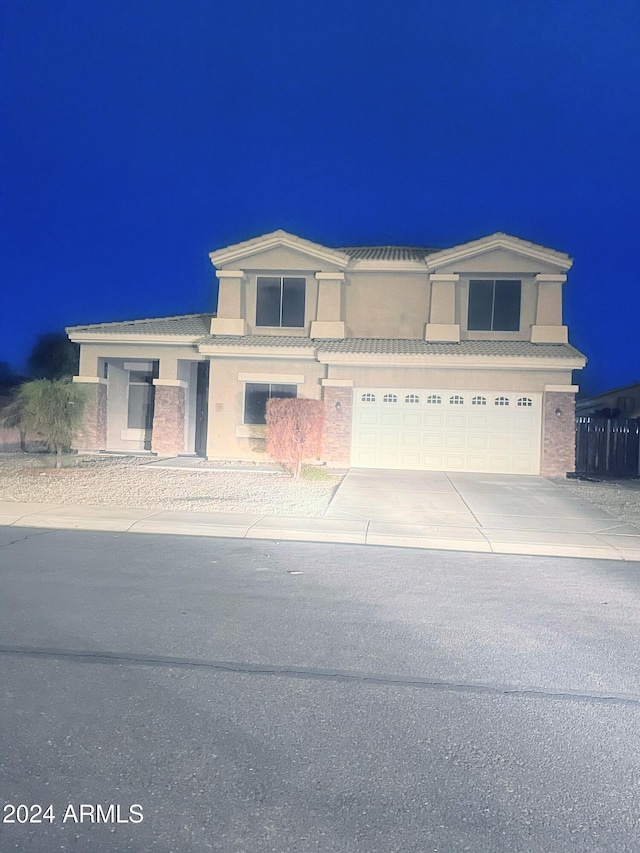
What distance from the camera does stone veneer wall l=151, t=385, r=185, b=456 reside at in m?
21.9

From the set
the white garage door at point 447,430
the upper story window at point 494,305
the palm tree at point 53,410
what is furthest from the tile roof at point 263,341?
the upper story window at point 494,305

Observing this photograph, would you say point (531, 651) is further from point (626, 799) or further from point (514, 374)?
point (514, 374)

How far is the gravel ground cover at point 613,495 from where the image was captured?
12718 mm

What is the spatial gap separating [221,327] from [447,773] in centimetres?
1921

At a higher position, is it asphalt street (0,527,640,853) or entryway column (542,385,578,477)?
entryway column (542,385,578,477)

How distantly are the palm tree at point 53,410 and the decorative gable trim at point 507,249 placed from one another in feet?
37.2

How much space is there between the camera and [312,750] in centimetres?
378

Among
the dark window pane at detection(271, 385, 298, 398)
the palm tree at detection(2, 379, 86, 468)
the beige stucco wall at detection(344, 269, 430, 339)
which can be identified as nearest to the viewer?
the palm tree at detection(2, 379, 86, 468)

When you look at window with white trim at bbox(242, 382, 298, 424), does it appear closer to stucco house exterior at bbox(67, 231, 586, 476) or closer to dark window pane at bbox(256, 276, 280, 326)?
stucco house exterior at bbox(67, 231, 586, 476)

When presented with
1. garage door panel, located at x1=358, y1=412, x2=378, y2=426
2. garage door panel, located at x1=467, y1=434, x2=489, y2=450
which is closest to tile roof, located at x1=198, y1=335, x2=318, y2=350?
garage door panel, located at x1=358, y1=412, x2=378, y2=426

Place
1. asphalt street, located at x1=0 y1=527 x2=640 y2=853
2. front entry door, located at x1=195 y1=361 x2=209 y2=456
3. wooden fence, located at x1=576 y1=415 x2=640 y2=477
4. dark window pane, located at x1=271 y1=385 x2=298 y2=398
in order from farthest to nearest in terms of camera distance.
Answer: front entry door, located at x1=195 y1=361 x2=209 y2=456 < dark window pane, located at x1=271 y1=385 x2=298 y2=398 < wooden fence, located at x1=576 y1=415 x2=640 y2=477 < asphalt street, located at x1=0 y1=527 x2=640 y2=853

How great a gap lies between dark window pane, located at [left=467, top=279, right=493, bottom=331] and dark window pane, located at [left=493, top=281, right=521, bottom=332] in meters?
0.18

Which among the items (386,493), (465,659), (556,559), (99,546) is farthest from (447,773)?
(386,493)

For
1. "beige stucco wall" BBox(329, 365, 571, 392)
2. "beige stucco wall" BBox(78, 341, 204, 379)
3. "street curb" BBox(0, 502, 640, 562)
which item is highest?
"beige stucco wall" BBox(78, 341, 204, 379)
